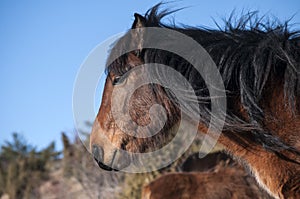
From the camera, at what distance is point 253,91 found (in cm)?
334

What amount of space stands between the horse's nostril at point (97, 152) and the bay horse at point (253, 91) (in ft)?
1.88

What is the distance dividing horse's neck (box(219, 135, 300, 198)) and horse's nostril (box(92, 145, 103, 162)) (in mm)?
1179

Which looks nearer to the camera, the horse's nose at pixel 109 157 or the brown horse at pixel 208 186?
→ the horse's nose at pixel 109 157

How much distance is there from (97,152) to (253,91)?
1.53 metres

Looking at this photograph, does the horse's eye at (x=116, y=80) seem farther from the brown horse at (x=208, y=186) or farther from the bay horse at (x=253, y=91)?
the brown horse at (x=208, y=186)

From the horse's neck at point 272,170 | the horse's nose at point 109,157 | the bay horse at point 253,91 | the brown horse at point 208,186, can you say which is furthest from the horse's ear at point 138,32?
the brown horse at point 208,186

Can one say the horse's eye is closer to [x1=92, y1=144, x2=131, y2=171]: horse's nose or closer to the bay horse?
the bay horse

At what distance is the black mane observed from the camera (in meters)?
3.32

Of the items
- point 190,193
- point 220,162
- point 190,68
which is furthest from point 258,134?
point 220,162

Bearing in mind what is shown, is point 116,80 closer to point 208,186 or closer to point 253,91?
point 253,91

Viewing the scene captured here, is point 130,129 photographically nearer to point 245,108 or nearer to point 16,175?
point 245,108

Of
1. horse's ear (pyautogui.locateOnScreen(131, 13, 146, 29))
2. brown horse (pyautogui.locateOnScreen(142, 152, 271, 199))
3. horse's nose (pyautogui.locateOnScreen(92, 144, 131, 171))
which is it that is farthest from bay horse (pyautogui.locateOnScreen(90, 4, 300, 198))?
brown horse (pyautogui.locateOnScreen(142, 152, 271, 199))

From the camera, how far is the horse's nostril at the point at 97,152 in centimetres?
413

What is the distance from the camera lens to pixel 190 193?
5.73m
